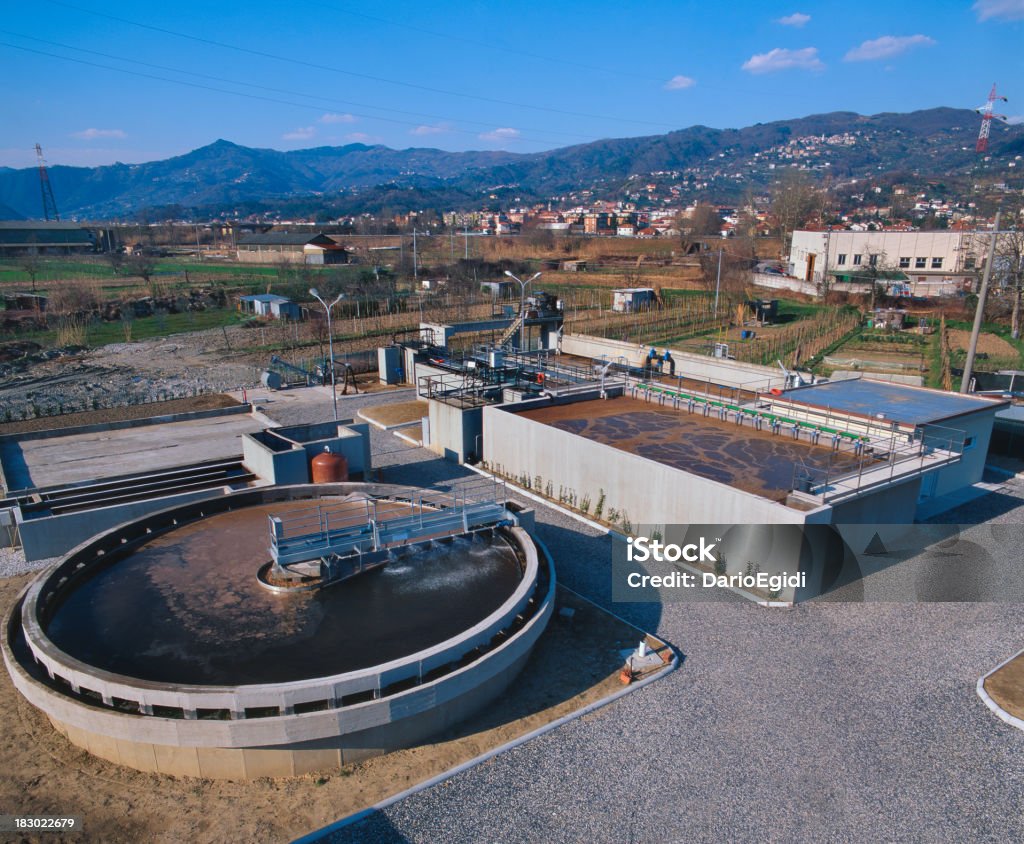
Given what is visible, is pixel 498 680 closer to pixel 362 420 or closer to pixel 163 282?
pixel 362 420

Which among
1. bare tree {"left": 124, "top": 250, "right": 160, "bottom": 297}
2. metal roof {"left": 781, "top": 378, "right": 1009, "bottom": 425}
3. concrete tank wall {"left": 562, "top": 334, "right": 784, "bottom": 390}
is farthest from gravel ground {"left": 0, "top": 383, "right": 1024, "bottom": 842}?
bare tree {"left": 124, "top": 250, "right": 160, "bottom": 297}

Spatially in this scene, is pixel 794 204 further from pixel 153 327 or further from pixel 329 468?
pixel 329 468

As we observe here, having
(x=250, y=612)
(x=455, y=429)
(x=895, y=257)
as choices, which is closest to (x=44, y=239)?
(x=455, y=429)

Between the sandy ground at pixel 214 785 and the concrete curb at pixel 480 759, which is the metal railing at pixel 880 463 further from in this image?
the sandy ground at pixel 214 785

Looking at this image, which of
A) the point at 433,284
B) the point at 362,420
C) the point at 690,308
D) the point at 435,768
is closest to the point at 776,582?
the point at 435,768

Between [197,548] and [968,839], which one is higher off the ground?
[197,548]

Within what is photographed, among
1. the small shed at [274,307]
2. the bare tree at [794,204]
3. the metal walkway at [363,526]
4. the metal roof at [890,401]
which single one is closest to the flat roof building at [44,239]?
the small shed at [274,307]
